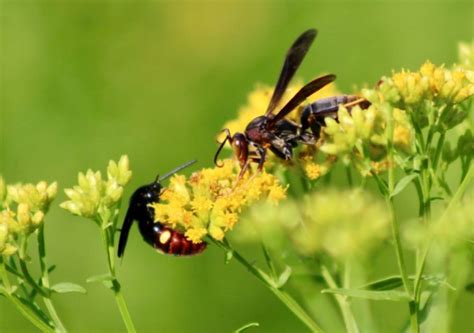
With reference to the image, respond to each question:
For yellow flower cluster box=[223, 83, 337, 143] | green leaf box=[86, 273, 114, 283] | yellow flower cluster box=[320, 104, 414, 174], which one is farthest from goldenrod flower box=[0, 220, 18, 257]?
yellow flower cluster box=[223, 83, 337, 143]

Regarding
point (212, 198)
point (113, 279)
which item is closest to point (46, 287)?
point (113, 279)

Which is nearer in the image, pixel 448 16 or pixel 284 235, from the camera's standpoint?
pixel 284 235

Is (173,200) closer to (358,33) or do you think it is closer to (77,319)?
(77,319)

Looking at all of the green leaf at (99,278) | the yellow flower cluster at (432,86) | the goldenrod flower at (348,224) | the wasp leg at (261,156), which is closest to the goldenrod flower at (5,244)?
the green leaf at (99,278)

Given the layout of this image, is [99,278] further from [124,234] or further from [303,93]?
[303,93]

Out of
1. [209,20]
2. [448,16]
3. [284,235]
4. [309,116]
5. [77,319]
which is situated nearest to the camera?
[284,235]

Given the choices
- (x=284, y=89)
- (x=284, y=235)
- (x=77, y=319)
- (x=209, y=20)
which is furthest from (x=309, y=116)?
(x=209, y=20)

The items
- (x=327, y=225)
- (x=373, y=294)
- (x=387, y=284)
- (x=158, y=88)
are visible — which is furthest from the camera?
(x=158, y=88)
